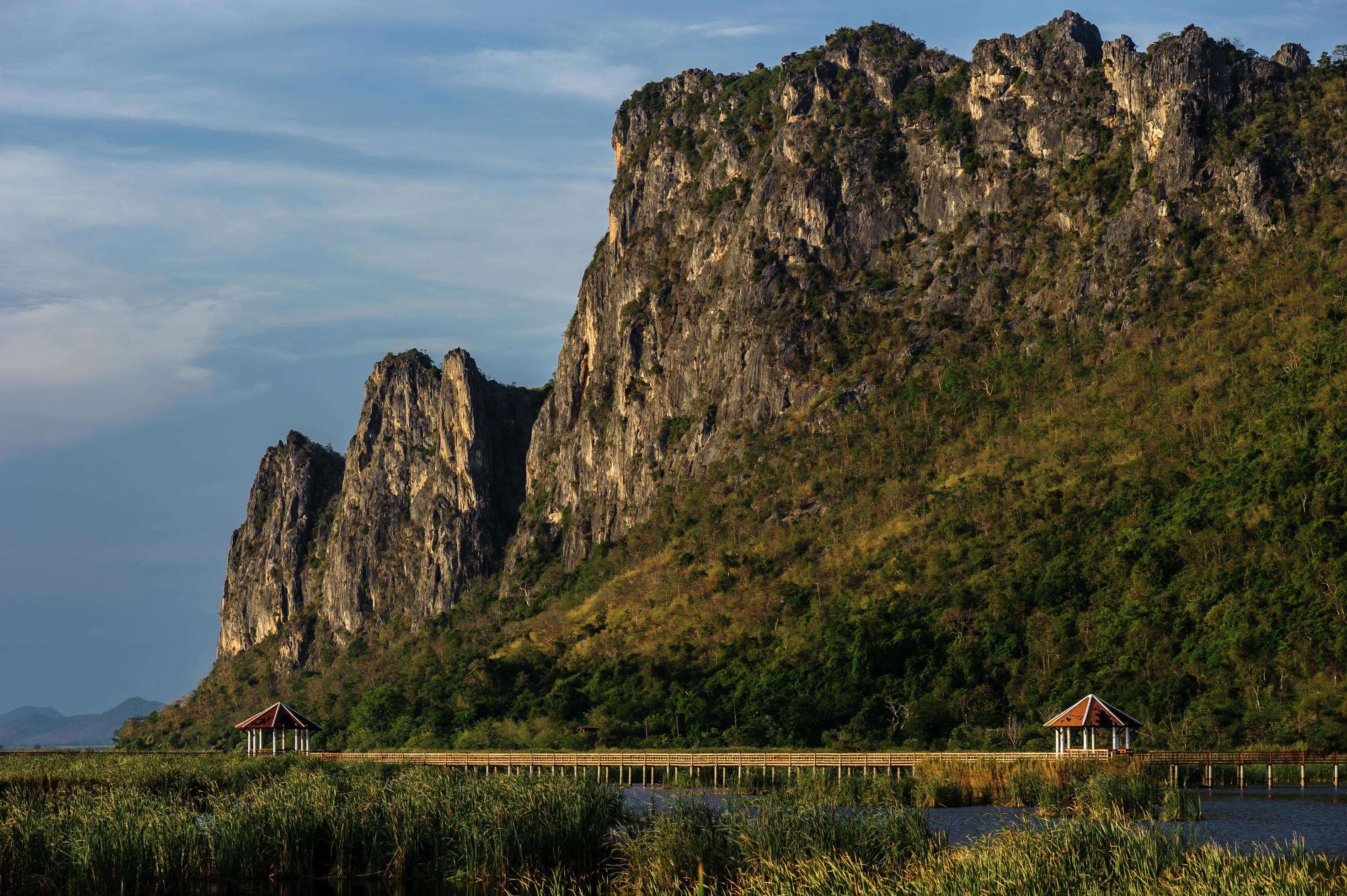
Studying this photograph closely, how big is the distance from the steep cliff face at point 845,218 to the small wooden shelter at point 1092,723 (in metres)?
48.4

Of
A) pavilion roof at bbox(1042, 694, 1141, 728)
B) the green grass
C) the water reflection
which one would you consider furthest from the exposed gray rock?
the green grass

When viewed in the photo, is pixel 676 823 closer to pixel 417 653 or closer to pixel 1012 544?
pixel 1012 544

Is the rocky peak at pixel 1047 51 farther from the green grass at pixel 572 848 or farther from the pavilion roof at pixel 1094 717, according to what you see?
the green grass at pixel 572 848

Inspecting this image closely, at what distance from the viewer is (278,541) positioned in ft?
552

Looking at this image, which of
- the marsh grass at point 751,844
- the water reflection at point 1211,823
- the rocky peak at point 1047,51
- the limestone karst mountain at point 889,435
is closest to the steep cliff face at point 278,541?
the limestone karst mountain at point 889,435

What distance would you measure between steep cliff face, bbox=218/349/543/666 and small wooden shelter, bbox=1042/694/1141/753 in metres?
98.4

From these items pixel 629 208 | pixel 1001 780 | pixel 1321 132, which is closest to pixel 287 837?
pixel 1001 780

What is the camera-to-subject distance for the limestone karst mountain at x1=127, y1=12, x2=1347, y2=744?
68.2m

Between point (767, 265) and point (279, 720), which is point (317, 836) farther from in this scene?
point (767, 265)

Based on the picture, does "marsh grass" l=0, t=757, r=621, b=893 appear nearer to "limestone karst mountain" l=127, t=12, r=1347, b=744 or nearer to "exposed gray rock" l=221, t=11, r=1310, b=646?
"limestone karst mountain" l=127, t=12, r=1347, b=744

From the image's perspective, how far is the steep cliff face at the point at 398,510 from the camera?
145 metres

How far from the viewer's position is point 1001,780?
1689 inches

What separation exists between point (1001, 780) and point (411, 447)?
117693mm

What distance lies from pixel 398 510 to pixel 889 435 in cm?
7073
